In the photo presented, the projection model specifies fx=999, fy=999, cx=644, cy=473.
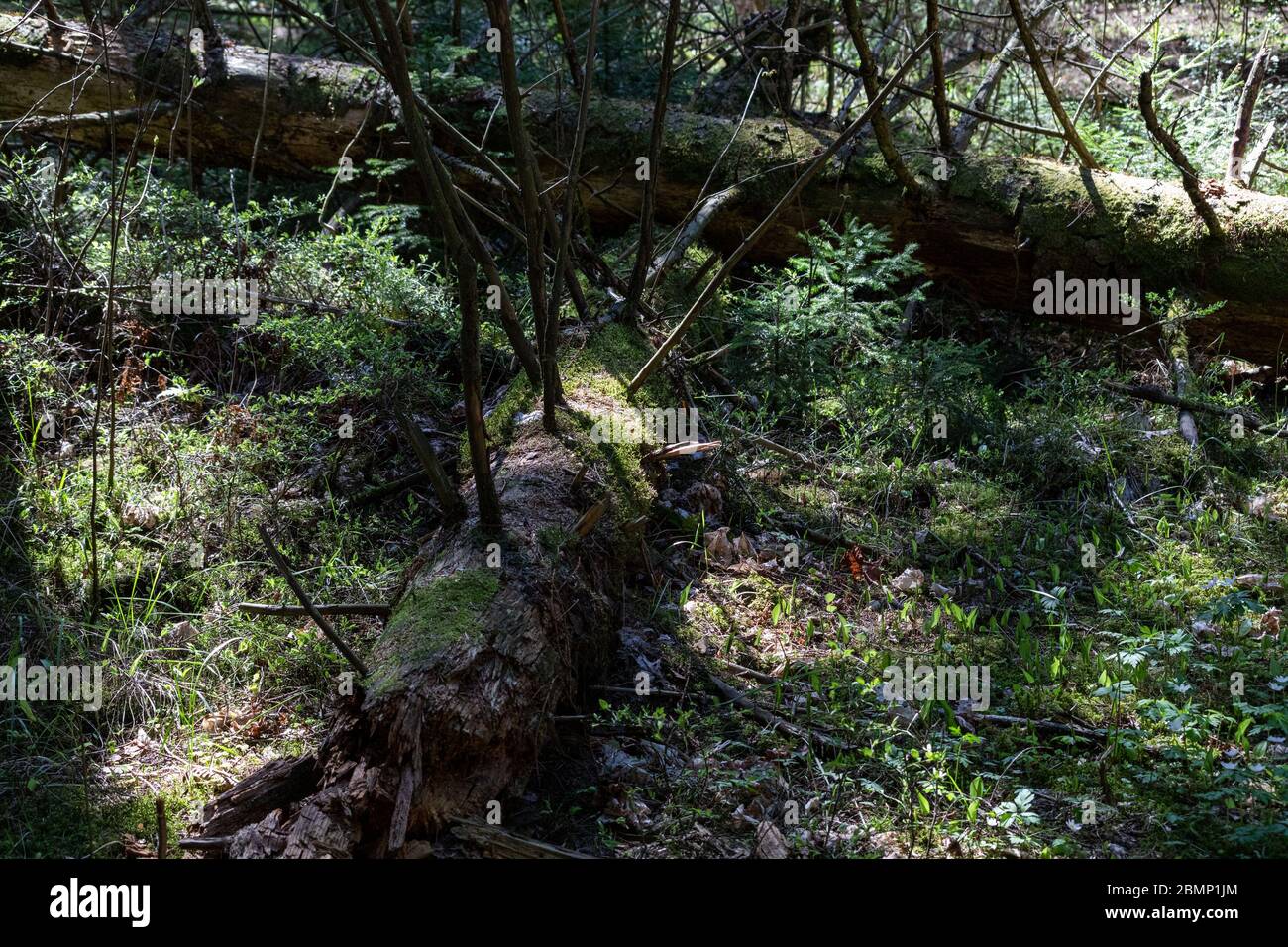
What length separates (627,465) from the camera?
14.4 ft

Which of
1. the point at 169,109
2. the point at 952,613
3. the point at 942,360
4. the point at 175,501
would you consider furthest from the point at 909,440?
the point at 169,109

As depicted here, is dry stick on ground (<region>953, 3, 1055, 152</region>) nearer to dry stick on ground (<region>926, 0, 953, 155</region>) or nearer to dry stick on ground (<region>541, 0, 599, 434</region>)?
dry stick on ground (<region>926, 0, 953, 155</region>)

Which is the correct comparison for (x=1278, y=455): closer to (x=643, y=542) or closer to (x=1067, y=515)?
(x=1067, y=515)

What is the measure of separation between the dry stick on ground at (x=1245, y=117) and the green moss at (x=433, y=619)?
5.41 metres

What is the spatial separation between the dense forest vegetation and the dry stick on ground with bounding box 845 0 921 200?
0.13ft

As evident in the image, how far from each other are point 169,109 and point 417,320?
2686mm

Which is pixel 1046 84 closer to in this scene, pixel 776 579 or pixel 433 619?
pixel 776 579

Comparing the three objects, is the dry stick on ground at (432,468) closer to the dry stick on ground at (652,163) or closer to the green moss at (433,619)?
the green moss at (433,619)

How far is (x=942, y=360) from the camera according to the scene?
18.0 ft

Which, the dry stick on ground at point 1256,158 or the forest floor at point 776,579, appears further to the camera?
the dry stick on ground at point 1256,158

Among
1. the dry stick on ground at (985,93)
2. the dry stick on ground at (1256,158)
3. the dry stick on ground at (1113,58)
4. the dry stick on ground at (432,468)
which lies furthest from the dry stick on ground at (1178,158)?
the dry stick on ground at (432,468)

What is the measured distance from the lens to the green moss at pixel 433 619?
9.84 ft

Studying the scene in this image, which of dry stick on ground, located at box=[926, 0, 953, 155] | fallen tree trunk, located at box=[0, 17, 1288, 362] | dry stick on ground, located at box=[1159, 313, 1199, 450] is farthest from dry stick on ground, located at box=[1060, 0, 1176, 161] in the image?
dry stick on ground, located at box=[1159, 313, 1199, 450]
